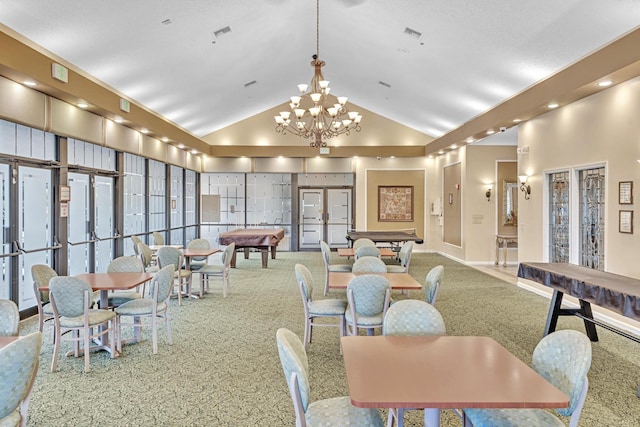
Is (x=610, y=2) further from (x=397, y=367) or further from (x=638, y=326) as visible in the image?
(x=397, y=367)

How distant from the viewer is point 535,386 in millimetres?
1889

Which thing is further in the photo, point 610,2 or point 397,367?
point 610,2

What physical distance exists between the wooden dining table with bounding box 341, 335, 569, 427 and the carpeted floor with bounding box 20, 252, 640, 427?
0.87 metres

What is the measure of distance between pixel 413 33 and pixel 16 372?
6295 millimetres

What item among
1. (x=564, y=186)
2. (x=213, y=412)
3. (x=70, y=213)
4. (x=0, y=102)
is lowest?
(x=213, y=412)

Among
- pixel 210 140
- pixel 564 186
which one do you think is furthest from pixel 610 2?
pixel 210 140

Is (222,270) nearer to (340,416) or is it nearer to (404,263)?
(404,263)

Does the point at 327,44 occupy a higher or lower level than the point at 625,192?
higher

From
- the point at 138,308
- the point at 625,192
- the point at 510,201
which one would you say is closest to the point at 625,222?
the point at 625,192

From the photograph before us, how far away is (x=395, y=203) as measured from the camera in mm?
13305

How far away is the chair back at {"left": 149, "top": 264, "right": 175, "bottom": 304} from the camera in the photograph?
4207 millimetres

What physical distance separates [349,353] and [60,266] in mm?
5330

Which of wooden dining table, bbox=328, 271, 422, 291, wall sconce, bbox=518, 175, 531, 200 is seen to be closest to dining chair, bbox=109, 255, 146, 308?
wooden dining table, bbox=328, 271, 422, 291

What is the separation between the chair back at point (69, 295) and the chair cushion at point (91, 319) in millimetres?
91
